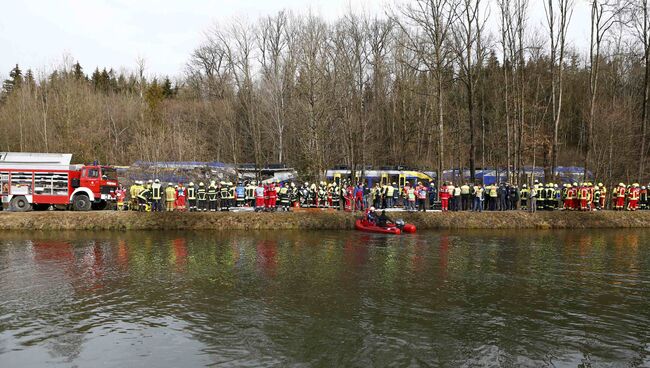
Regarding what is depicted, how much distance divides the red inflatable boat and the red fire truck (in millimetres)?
15600

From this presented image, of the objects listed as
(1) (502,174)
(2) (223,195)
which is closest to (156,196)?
(2) (223,195)

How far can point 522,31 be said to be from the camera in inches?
1437

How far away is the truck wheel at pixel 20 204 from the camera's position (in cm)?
2936

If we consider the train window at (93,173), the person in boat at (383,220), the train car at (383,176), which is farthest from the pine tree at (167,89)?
the person in boat at (383,220)

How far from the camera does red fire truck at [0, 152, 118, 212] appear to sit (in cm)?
2933

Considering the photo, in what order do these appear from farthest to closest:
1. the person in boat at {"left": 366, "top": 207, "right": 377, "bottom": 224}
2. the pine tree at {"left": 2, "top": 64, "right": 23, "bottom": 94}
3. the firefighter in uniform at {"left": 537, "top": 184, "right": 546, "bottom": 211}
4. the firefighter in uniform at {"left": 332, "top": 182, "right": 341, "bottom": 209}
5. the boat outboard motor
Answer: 1. the pine tree at {"left": 2, "top": 64, "right": 23, "bottom": 94}
2. the firefighter in uniform at {"left": 332, "top": 182, "right": 341, "bottom": 209}
3. the firefighter in uniform at {"left": 537, "top": 184, "right": 546, "bottom": 211}
4. the person in boat at {"left": 366, "top": 207, "right": 377, "bottom": 224}
5. the boat outboard motor

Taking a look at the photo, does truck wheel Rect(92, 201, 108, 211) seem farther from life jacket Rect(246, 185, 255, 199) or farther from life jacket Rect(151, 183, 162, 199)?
life jacket Rect(246, 185, 255, 199)

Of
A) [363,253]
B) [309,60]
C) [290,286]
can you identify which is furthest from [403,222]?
[309,60]

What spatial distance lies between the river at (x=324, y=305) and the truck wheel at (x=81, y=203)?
25.6ft

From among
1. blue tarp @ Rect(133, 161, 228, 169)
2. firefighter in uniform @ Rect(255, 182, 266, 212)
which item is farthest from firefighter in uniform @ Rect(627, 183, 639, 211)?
blue tarp @ Rect(133, 161, 228, 169)

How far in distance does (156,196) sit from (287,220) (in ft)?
24.7

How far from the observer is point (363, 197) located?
31000 mm

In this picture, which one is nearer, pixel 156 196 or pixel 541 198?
pixel 156 196

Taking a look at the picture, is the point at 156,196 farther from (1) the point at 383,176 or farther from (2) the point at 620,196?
(2) the point at 620,196
